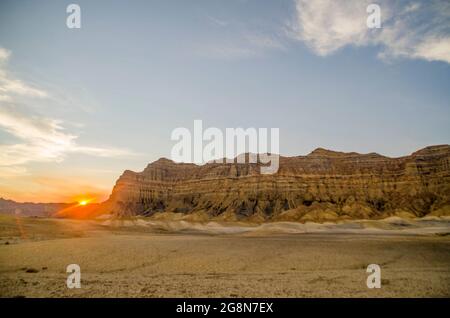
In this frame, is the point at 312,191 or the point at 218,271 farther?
the point at 312,191

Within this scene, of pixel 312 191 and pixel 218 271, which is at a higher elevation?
pixel 312 191

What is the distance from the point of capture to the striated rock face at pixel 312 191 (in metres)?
122

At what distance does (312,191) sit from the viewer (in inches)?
5522

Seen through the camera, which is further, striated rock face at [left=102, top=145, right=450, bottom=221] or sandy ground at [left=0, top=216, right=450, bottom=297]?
striated rock face at [left=102, top=145, right=450, bottom=221]

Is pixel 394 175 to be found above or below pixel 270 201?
above

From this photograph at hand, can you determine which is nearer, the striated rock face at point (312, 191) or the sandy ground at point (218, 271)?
the sandy ground at point (218, 271)

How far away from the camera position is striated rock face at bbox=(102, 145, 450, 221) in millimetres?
122250

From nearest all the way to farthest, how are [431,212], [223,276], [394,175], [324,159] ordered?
1. [223,276]
2. [431,212]
3. [394,175]
4. [324,159]
